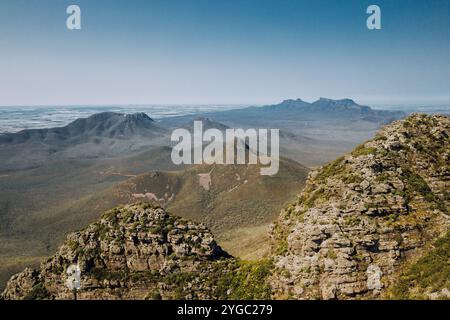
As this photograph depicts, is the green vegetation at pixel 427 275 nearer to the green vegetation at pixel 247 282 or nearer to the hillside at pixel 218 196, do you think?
the green vegetation at pixel 247 282

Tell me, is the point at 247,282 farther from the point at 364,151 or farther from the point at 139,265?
the point at 364,151

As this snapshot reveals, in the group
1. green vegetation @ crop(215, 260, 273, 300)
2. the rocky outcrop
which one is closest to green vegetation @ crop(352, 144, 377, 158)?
green vegetation @ crop(215, 260, 273, 300)

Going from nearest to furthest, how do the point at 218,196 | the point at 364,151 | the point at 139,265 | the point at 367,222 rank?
the point at 367,222
the point at 364,151
the point at 139,265
the point at 218,196

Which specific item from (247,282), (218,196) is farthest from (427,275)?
(218,196)

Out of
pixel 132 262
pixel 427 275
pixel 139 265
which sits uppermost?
pixel 427 275

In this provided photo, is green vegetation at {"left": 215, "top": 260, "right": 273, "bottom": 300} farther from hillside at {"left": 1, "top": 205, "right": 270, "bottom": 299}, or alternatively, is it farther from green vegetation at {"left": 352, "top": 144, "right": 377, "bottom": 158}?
green vegetation at {"left": 352, "top": 144, "right": 377, "bottom": 158}

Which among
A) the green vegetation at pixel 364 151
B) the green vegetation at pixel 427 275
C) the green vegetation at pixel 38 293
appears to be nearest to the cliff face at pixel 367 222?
the green vegetation at pixel 364 151
